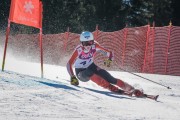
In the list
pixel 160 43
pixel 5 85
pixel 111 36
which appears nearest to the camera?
pixel 5 85

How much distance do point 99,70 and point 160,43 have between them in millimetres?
8853

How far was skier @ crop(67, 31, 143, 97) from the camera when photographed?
8.71 m

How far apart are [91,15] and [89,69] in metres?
30.9

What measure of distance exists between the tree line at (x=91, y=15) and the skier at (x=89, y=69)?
2913cm

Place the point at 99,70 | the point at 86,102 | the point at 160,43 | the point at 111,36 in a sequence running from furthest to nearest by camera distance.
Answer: the point at 111,36 < the point at 160,43 < the point at 99,70 < the point at 86,102

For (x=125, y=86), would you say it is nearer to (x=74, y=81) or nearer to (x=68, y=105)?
(x=74, y=81)

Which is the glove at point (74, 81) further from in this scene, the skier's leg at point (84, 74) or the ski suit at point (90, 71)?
the skier's leg at point (84, 74)

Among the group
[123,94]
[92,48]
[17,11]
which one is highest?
[17,11]

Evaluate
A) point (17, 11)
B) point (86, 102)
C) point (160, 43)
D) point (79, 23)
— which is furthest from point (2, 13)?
point (86, 102)

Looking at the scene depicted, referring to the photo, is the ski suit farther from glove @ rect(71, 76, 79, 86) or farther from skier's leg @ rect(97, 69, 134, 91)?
glove @ rect(71, 76, 79, 86)

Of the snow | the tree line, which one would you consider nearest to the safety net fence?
the snow

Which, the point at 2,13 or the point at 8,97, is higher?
the point at 2,13

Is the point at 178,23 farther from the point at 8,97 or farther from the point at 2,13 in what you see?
the point at 8,97

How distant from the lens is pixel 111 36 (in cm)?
2056
